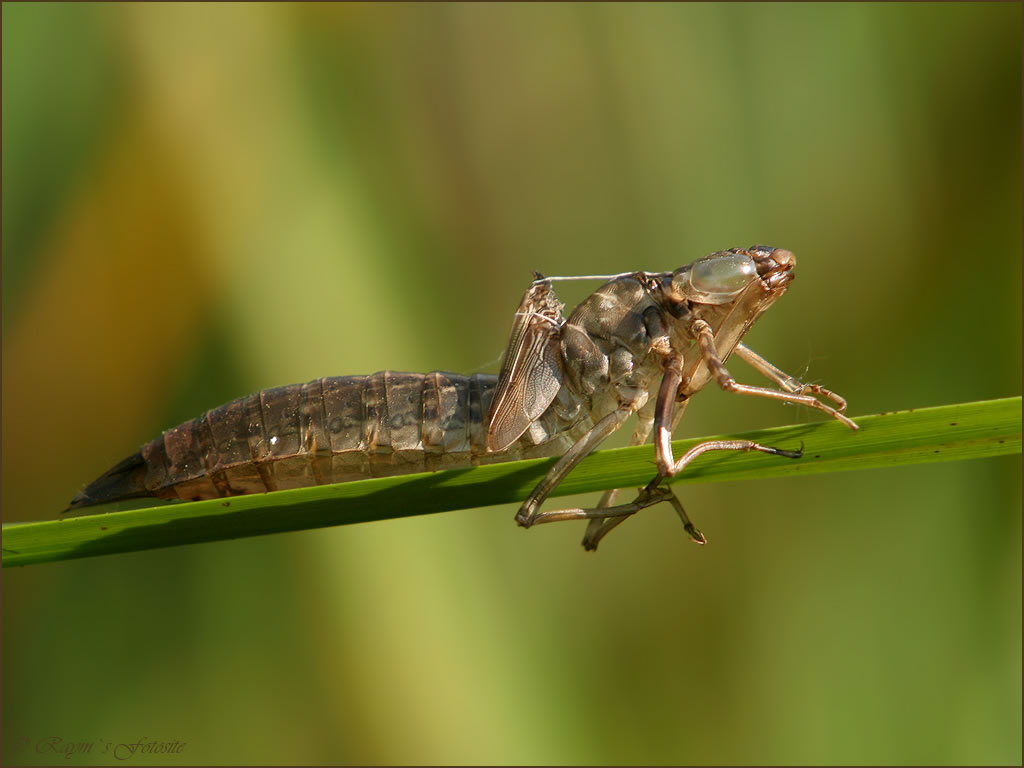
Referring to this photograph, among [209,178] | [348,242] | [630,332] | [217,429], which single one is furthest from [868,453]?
[209,178]

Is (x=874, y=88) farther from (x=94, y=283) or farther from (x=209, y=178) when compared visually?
(x=94, y=283)

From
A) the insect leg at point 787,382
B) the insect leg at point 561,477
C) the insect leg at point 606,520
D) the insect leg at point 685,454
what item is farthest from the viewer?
the insect leg at point 606,520

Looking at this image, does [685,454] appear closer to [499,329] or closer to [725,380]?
[725,380]

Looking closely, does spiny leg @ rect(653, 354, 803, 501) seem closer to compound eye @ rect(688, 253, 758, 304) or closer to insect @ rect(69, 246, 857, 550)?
insect @ rect(69, 246, 857, 550)

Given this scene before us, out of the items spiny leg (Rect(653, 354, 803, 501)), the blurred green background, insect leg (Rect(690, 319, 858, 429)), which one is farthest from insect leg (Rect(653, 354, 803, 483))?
the blurred green background

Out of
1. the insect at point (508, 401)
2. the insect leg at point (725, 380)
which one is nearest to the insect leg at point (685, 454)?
the insect leg at point (725, 380)

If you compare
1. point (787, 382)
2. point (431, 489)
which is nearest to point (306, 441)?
point (431, 489)

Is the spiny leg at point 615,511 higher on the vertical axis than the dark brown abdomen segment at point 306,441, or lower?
lower

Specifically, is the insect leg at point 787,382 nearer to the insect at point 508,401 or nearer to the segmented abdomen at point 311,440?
the insect at point 508,401

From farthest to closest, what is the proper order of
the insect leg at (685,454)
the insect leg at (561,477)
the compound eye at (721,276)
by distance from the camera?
the compound eye at (721,276) → the insect leg at (561,477) → the insect leg at (685,454)
